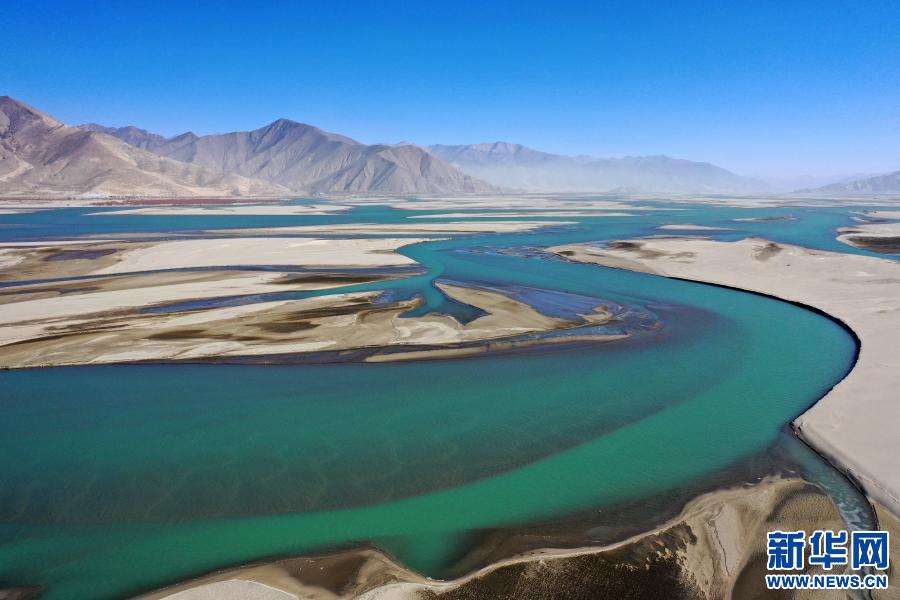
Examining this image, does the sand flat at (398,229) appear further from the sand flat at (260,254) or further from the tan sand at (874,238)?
the tan sand at (874,238)

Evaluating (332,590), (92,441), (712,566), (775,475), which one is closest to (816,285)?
(775,475)

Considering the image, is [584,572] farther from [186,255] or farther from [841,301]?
[186,255]

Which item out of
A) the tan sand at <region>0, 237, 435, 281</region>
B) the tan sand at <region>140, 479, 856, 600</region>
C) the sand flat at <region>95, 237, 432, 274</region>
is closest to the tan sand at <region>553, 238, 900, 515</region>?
the tan sand at <region>140, 479, 856, 600</region>

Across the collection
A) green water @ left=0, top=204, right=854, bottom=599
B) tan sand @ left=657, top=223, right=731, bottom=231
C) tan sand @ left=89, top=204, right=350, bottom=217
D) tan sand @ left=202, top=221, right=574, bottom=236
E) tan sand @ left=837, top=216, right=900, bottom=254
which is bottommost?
green water @ left=0, top=204, right=854, bottom=599

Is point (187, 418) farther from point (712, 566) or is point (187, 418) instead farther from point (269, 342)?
point (712, 566)

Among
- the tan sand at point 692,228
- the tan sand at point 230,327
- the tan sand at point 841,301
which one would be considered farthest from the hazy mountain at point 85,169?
the tan sand at point 841,301

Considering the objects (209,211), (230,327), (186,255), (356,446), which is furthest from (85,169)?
(356,446)

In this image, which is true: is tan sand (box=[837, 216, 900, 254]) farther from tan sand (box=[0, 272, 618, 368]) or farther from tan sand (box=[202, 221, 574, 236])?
tan sand (box=[0, 272, 618, 368])
